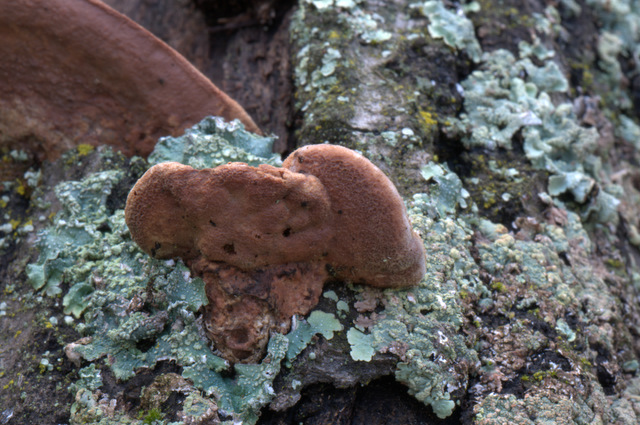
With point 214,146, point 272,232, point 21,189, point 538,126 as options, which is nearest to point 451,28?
point 538,126

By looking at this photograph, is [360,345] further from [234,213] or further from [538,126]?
[538,126]

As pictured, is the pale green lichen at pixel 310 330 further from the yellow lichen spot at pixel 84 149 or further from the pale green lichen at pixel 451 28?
the pale green lichen at pixel 451 28

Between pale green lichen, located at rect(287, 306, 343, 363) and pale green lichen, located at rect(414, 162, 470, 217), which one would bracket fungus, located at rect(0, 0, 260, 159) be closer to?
Answer: pale green lichen, located at rect(414, 162, 470, 217)

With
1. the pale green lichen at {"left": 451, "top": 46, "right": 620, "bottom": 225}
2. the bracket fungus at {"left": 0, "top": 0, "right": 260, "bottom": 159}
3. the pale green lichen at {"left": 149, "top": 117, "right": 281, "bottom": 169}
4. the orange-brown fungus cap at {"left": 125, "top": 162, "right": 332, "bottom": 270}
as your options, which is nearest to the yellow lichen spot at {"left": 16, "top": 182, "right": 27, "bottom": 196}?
the bracket fungus at {"left": 0, "top": 0, "right": 260, "bottom": 159}

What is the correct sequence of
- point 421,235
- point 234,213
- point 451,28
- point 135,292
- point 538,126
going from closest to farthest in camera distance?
point 234,213 → point 135,292 → point 421,235 → point 538,126 → point 451,28

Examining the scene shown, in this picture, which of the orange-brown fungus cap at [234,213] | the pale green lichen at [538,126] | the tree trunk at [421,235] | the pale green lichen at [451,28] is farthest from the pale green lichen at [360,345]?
the pale green lichen at [451,28]

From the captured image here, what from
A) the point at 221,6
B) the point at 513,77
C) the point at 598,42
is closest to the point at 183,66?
the point at 221,6
